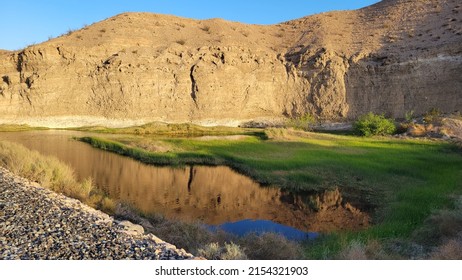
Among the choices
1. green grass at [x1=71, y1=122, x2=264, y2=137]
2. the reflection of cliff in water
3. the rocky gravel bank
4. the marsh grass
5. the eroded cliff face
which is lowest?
the reflection of cliff in water

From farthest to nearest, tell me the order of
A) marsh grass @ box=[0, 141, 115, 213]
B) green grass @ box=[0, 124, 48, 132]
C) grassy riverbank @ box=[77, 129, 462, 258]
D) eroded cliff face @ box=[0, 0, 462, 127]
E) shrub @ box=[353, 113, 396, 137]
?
eroded cliff face @ box=[0, 0, 462, 127] → green grass @ box=[0, 124, 48, 132] → shrub @ box=[353, 113, 396, 137] → marsh grass @ box=[0, 141, 115, 213] → grassy riverbank @ box=[77, 129, 462, 258]

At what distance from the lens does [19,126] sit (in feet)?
164

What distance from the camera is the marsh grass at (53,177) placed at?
1382 cm

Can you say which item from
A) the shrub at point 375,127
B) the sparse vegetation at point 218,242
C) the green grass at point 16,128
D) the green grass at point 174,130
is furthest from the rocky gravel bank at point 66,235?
the green grass at point 16,128

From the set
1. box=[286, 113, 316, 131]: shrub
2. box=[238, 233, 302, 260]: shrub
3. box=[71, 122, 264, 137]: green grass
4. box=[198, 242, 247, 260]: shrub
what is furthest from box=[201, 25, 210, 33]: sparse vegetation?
box=[198, 242, 247, 260]: shrub

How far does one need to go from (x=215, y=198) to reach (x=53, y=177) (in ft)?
22.0

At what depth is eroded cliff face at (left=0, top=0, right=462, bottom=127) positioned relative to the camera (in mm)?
55219

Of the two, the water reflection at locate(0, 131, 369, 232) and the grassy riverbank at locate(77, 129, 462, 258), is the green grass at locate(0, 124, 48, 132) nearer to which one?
the grassy riverbank at locate(77, 129, 462, 258)

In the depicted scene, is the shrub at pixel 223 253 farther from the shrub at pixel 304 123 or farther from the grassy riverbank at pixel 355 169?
the shrub at pixel 304 123

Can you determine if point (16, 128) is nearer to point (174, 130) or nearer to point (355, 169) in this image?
point (174, 130)

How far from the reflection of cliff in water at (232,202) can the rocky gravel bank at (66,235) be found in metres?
4.30

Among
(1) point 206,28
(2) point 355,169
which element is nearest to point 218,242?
(2) point 355,169

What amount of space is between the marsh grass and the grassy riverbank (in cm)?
Answer: 760

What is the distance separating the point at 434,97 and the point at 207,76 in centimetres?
3322
